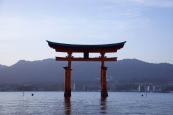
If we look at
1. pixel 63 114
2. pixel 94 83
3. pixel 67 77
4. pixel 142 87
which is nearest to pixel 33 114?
pixel 63 114

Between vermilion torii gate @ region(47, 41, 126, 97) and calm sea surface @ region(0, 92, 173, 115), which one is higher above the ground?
vermilion torii gate @ region(47, 41, 126, 97)

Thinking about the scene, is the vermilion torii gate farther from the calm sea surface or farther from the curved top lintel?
the calm sea surface

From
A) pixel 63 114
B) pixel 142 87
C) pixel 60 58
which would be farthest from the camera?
pixel 142 87

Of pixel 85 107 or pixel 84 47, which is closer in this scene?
pixel 85 107

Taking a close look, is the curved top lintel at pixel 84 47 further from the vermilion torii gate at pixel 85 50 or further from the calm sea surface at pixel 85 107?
the calm sea surface at pixel 85 107

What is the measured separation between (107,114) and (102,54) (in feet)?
66.6

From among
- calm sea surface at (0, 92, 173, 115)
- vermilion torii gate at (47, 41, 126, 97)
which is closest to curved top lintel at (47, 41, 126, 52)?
vermilion torii gate at (47, 41, 126, 97)

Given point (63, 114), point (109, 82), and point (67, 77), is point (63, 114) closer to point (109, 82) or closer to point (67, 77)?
point (67, 77)

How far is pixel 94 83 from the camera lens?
629 ft

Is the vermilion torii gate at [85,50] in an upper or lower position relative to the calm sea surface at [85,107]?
upper

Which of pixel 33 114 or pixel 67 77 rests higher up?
pixel 67 77

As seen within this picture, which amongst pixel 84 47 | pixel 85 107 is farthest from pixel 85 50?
pixel 85 107

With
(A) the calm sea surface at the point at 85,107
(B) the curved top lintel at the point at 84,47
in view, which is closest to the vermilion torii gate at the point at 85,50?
(B) the curved top lintel at the point at 84,47

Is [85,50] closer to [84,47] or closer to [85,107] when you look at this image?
[84,47]
